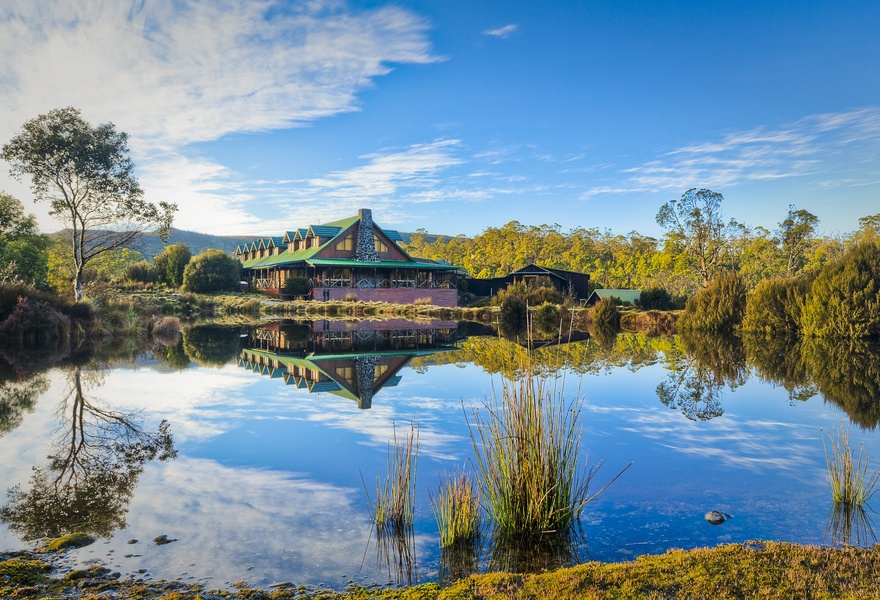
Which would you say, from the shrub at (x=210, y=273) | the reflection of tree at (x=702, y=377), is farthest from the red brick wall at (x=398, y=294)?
the reflection of tree at (x=702, y=377)

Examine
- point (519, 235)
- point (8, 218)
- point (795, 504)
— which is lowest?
point (795, 504)

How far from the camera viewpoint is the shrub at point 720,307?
21.9m

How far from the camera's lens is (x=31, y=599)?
319 centimetres

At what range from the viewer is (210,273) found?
141 ft

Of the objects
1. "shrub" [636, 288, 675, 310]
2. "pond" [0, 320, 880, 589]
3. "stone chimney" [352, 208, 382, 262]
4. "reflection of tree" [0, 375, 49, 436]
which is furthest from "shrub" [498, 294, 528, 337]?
"reflection of tree" [0, 375, 49, 436]

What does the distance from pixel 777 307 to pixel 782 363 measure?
24.6 feet

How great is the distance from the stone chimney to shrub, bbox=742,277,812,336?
3039 cm

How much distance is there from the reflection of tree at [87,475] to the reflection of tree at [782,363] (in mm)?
9620

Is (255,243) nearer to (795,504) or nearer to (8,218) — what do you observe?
(8,218)

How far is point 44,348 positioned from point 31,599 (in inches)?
594

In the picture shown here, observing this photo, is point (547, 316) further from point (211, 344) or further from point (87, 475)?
point (87, 475)

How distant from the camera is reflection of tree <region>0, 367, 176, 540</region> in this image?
177 inches

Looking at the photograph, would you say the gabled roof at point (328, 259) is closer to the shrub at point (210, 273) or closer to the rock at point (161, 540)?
the shrub at point (210, 273)

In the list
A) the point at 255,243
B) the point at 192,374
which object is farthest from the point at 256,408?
the point at 255,243
